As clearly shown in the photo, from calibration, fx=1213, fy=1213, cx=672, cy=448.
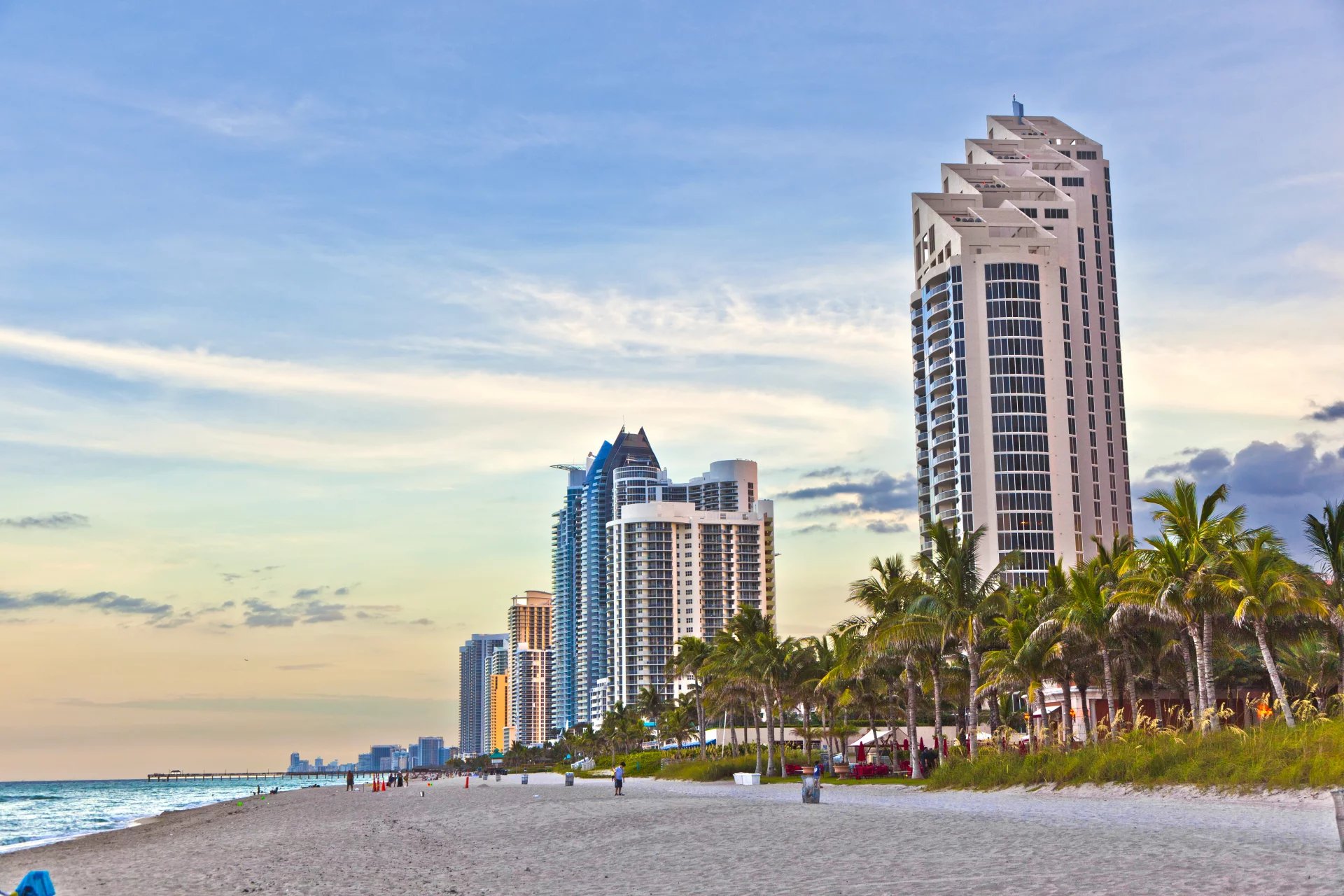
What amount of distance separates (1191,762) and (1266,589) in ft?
22.7

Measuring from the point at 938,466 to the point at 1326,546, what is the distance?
101 meters

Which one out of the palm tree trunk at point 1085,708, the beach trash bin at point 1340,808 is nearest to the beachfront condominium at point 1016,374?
the palm tree trunk at point 1085,708

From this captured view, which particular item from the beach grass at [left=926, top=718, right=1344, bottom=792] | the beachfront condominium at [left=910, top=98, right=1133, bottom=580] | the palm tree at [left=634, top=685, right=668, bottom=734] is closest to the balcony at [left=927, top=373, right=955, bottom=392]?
the beachfront condominium at [left=910, top=98, right=1133, bottom=580]

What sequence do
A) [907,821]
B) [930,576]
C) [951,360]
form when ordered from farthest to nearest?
[951,360] < [930,576] < [907,821]

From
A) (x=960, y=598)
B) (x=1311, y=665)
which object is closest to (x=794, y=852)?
(x=960, y=598)

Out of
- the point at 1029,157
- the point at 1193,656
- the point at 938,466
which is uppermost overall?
the point at 1029,157

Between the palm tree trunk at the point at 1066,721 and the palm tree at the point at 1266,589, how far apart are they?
6542mm

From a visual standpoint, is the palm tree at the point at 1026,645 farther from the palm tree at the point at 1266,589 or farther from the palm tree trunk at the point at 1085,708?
the palm tree at the point at 1266,589

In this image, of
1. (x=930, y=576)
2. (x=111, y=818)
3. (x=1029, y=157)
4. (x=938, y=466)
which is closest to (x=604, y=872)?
(x=930, y=576)

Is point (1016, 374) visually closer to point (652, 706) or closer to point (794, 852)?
point (652, 706)

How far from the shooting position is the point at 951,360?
136125mm

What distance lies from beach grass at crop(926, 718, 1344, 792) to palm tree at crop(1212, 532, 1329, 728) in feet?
11.3

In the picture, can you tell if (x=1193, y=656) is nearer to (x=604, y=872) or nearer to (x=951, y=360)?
(x=604, y=872)

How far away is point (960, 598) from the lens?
45406 millimetres
